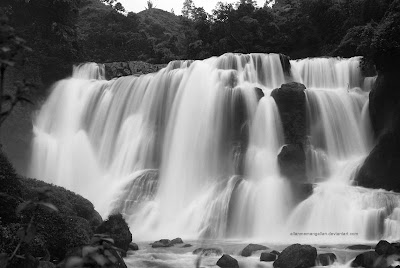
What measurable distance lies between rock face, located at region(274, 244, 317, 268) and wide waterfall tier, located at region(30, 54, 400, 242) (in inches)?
198

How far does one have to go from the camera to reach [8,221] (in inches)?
427

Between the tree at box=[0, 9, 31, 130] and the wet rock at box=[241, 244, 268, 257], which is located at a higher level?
the tree at box=[0, 9, 31, 130]

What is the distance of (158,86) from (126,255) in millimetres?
16250

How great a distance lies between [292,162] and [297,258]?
10371mm

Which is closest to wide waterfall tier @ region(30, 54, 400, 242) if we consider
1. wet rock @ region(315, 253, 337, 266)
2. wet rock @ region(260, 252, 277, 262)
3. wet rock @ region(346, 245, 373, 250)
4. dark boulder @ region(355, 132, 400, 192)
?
dark boulder @ region(355, 132, 400, 192)

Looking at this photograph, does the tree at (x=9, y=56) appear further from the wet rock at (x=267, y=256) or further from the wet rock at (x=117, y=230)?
the wet rock at (x=117, y=230)

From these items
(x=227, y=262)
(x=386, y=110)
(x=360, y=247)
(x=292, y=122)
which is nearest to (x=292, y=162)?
(x=292, y=122)

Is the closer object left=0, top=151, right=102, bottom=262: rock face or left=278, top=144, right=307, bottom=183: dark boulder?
left=0, top=151, right=102, bottom=262: rock face

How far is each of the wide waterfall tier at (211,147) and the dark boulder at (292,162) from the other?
13.7 inches

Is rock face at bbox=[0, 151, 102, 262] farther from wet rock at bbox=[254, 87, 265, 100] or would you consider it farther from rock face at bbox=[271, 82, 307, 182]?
wet rock at bbox=[254, 87, 265, 100]

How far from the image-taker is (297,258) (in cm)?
1248

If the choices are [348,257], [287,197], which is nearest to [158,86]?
[287,197]

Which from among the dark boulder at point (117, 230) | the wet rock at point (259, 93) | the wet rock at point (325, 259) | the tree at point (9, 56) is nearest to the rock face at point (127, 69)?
the wet rock at point (259, 93)

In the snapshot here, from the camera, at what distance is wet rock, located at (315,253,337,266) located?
12.8 metres
